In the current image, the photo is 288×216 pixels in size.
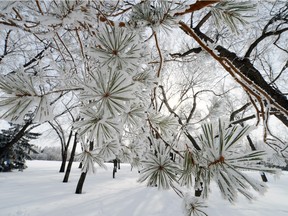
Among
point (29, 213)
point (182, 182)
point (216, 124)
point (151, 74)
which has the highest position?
point (151, 74)

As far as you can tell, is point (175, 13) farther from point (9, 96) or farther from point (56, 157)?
point (56, 157)

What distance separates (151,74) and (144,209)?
5.65 m

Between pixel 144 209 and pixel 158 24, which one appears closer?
pixel 158 24

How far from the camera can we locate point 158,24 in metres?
0.50

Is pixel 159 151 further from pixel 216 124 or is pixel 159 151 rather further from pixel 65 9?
pixel 65 9

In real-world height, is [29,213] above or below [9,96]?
below

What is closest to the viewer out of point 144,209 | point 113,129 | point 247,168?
point 247,168

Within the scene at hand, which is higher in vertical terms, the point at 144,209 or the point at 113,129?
the point at 113,129

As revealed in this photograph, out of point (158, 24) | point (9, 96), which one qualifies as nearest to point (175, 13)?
point (158, 24)

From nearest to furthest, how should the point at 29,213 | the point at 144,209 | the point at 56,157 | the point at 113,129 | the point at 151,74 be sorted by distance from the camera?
the point at 113,129 < the point at 151,74 < the point at 29,213 < the point at 144,209 < the point at 56,157

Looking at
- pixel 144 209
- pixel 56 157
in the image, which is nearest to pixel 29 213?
pixel 144 209

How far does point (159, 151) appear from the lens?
0.53 m

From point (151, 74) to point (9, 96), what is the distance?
0.38 meters

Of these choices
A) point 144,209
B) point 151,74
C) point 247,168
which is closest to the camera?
point 247,168
